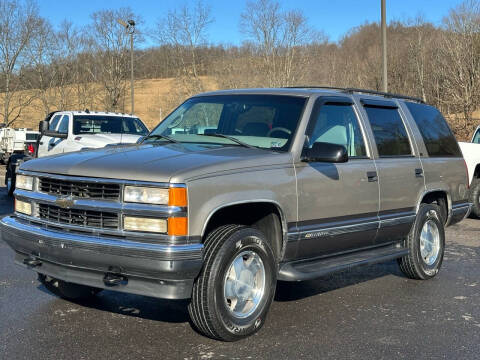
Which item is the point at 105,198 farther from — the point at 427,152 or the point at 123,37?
the point at 123,37

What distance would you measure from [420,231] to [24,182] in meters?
3.96

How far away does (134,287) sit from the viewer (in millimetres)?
3980

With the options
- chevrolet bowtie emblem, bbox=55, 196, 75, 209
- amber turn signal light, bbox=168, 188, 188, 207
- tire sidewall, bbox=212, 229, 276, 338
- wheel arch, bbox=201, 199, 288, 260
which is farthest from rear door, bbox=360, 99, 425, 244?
chevrolet bowtie emblem, bbox=55, 196, 75, 209

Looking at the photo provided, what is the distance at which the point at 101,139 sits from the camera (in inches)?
492

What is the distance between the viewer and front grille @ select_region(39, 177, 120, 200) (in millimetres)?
4055

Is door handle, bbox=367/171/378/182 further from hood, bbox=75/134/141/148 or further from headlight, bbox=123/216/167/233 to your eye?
hood, bbox=75/134/141/148

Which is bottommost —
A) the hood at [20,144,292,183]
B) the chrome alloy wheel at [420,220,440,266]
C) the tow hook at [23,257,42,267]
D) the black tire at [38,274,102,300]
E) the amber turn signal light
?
the black tire at [38,274,102,300]

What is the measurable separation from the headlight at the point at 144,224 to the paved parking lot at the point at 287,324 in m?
0.85

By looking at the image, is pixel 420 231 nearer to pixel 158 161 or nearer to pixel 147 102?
pixel 158 161

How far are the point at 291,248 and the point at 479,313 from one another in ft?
5.83

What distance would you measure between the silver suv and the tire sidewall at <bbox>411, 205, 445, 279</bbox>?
27mm

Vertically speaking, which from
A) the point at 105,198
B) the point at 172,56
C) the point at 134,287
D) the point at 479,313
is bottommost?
the point at 479,313

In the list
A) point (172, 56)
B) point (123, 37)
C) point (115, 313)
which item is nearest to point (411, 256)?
point (115, 313)

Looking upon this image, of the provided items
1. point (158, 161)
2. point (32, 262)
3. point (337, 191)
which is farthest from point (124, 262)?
point (337, 191)
